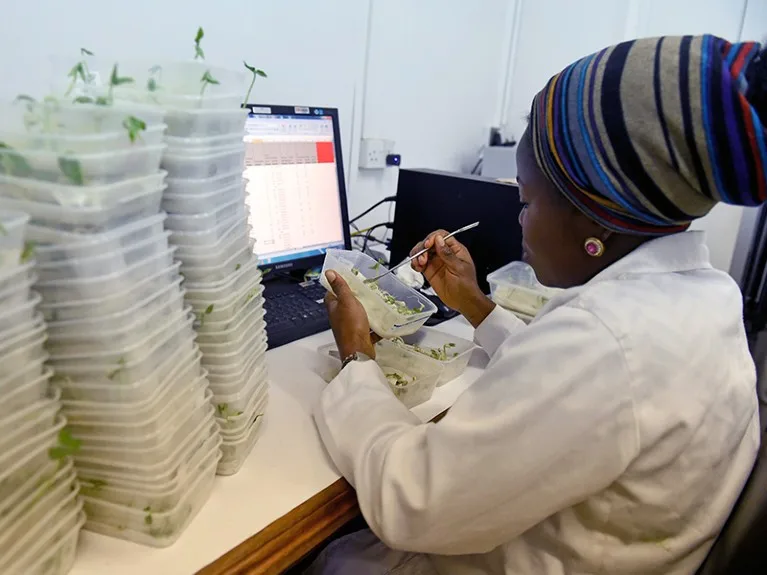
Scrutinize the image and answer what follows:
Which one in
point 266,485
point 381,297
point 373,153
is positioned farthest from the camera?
point 373,153

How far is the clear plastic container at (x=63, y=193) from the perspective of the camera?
429 millimetres

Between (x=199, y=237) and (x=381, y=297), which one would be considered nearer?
(x=199, y=237)

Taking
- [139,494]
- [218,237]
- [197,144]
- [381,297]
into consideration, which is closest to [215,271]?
[218,237]

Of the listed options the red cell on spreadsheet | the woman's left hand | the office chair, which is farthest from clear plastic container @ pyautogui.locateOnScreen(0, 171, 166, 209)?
the red cell on spreadsheet

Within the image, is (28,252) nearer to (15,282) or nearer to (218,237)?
(15,282)

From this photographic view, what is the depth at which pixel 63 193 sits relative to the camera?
43 cm

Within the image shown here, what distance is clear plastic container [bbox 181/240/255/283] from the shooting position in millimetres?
591

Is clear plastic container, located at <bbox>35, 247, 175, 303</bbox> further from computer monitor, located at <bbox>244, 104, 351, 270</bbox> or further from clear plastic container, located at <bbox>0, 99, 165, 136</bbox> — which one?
computer monitor, located at <bbox>244, 104, 351, 270</bbox>

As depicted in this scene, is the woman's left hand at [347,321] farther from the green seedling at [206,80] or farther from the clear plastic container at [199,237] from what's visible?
the green seedling at [206,80]

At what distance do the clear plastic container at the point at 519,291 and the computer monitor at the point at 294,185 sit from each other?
1.35 ft

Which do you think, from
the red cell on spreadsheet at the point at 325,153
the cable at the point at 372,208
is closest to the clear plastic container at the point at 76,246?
the red cell on spreadsheet at the point at 325,153

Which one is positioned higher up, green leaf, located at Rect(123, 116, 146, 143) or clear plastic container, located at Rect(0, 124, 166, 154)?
green leaf, located at Rect(123, 116, 146, 143)

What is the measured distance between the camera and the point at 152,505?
54cm

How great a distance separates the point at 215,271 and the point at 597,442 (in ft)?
1.48
